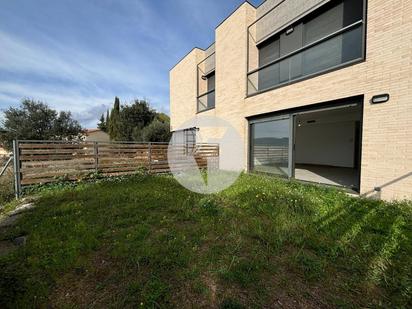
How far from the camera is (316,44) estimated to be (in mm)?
5668

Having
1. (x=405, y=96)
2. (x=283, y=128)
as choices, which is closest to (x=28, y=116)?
(x=283, y=128)

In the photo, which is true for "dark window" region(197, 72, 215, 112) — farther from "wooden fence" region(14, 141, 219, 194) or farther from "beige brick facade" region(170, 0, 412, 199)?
"beige brick facade" region(170, 0, 412, 199)

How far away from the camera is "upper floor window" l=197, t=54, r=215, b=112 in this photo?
11.2 meters

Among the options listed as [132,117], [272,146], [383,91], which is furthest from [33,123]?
[383,91]

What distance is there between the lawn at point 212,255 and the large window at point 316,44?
3.89 meters

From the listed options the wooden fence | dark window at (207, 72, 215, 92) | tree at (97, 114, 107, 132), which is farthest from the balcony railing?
tree at (97, 114, 107, 132)

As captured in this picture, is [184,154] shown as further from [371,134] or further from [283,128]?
[371,134]

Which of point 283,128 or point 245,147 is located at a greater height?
point 283,128

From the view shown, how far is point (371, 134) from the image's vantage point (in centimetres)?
446

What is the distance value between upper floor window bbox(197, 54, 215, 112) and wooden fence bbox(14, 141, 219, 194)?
11.9ft

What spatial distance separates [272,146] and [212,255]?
560 cm

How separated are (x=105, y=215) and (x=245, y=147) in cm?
612

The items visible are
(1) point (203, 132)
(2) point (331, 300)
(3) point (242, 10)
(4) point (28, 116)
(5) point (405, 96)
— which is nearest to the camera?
(2) point (331, 300)

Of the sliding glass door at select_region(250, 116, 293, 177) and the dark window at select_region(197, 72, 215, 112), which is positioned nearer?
the sliding glass door at select_region(250, 116, 293, 177)
